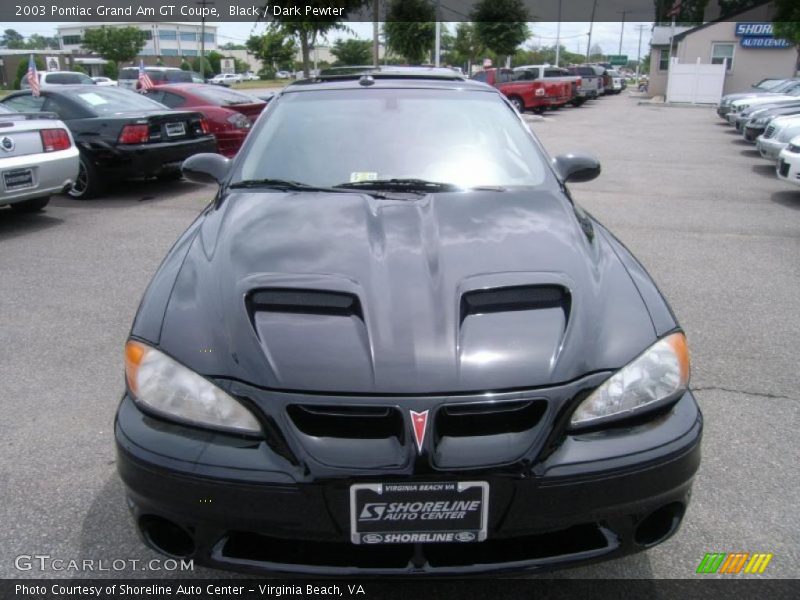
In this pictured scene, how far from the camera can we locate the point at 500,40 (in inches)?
1746

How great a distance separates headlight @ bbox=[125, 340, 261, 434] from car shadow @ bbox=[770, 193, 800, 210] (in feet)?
29.0

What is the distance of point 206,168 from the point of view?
3389 mm

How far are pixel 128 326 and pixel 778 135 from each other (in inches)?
412

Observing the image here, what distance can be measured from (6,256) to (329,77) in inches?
159

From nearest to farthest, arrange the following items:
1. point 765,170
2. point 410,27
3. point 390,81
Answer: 1. point 390,81
2. point 765,170
3. point 410,27

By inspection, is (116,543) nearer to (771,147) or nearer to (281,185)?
(281,185)

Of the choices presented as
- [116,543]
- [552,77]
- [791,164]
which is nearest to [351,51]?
[552,77]

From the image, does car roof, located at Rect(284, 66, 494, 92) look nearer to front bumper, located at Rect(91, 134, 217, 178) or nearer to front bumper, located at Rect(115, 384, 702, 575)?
front bumper, located at Rect(115, 384, 702, 575)

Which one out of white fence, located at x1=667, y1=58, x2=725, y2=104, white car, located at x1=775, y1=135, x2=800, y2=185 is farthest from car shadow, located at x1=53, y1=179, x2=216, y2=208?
white fence, located at x1=667, y1=58, x2=725, y2=104

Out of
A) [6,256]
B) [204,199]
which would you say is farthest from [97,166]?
[6,256]

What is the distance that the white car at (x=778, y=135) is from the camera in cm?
1059

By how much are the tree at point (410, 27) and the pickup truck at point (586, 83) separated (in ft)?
30.0

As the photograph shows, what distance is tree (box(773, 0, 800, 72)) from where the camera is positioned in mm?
28188

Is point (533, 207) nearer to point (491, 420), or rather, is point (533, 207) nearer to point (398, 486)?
point (491, 420)
